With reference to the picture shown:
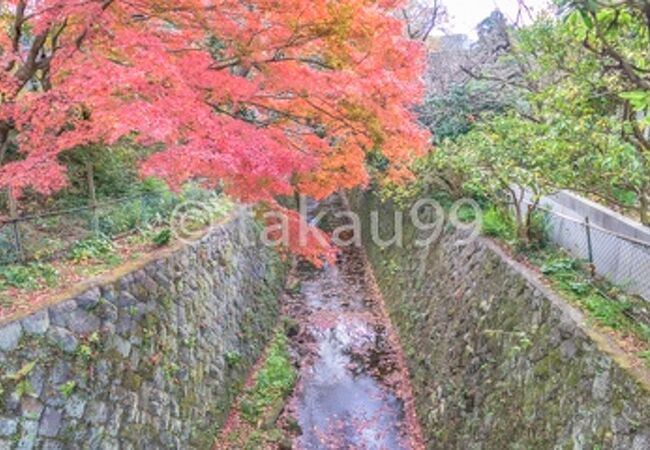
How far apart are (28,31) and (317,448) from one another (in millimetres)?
8253

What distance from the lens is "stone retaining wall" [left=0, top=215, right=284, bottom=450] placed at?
4.61m

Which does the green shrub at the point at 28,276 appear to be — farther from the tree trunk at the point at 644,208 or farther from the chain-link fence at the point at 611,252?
the tree trunk at the point at 644,208

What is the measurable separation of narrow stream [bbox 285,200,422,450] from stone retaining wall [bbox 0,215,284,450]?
1574mm

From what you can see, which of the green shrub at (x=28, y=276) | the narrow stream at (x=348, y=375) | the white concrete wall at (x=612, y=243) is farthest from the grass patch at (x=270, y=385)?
the white concrete wall at (x=612, y=243)

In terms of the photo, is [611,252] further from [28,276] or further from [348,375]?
[28,276]

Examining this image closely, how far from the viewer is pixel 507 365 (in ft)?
21.5

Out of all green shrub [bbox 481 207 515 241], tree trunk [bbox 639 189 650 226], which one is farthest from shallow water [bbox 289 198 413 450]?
tree trunk [bbox 639 189 650 226]

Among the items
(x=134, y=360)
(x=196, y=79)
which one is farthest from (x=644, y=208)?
(x=134, y=360)

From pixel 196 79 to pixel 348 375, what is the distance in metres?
7.17

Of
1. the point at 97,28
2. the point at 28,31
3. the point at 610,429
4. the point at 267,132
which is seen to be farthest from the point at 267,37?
the point at 610,429

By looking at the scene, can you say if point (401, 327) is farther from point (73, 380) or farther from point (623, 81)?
point (73, 380)

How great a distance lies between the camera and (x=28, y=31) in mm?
7504

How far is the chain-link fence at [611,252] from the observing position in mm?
5754

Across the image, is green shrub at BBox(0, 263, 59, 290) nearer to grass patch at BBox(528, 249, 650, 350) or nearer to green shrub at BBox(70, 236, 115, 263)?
green shrub at BBox(70, 236, 115, 263)
